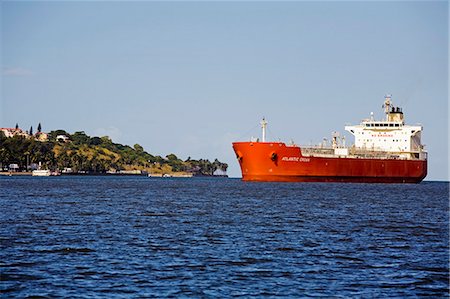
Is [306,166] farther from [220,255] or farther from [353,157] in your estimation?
[220,255]

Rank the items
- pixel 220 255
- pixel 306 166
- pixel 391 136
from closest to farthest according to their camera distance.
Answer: pixel 220 255 < pixel 306 166 < pixel 391 136

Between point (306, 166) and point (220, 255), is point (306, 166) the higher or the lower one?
the higher one

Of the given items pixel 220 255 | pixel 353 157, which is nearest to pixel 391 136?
pixel 353 157

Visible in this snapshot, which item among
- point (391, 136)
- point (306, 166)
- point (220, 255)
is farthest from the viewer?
point (391, 136)

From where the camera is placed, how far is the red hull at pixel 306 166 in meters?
81.7

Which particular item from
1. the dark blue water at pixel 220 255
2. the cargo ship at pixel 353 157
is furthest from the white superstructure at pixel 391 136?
the dark blue water at pixel 220 255

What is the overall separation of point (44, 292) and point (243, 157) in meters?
68.0

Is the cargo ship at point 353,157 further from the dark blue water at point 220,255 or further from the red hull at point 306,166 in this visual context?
the dark blue water at point 220,255

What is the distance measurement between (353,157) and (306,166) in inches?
279

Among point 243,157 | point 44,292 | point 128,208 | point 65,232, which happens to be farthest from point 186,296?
point 243,157

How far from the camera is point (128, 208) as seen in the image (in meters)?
44.4

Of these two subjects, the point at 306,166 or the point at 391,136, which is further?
the point at 391,136

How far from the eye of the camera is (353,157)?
87.6 metres

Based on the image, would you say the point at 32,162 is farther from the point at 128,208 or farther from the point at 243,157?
the point at 128,208
